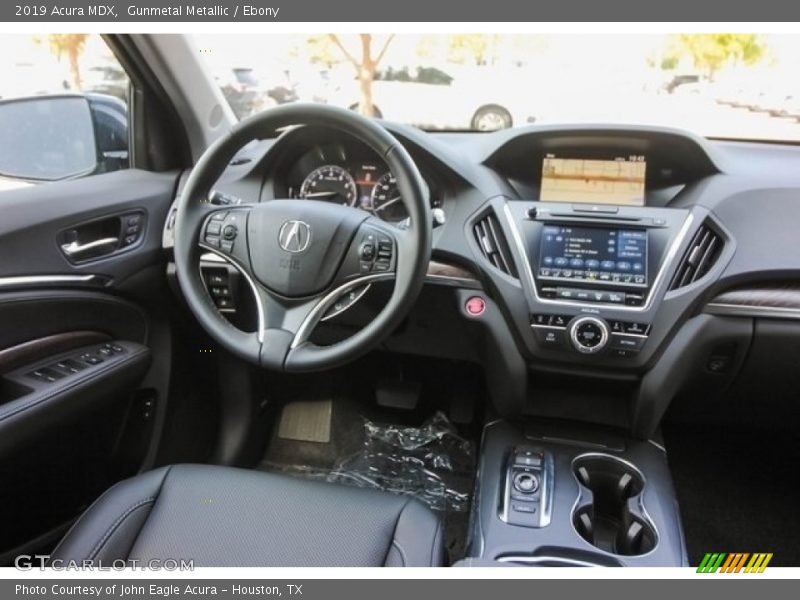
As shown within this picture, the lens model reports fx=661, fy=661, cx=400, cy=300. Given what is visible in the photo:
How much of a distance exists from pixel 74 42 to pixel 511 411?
1490mm

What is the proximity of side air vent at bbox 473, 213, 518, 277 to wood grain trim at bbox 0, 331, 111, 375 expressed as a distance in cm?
103

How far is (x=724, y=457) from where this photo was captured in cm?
225

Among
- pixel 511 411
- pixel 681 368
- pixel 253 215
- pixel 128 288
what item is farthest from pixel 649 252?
pixel 128 288

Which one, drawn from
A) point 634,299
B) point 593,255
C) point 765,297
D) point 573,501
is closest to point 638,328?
point 634,299

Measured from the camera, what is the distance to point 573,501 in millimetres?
1583

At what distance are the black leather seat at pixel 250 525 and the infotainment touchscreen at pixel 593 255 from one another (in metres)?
0.68

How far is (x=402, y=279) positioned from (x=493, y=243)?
42 cm

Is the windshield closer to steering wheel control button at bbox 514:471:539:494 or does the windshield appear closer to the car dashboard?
the car dashboard

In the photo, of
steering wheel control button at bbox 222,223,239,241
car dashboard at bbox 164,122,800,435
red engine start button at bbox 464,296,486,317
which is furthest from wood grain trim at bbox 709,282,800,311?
steering wheel control button at bbox 222,223,239,241

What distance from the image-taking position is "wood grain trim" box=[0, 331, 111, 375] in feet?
4.90

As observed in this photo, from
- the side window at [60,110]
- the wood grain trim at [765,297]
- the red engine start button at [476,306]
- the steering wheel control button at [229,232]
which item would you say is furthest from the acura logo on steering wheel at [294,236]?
the wood grain trim at [765,297]

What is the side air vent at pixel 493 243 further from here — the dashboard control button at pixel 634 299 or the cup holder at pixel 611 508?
the cup holder at pixel 611 508

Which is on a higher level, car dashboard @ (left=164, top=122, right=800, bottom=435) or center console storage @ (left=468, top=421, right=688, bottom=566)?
car dashboard @ (left=164, top=122, right=800, bottom=435)

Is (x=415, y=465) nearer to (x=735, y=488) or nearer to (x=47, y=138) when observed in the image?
(x=735, y=488)
